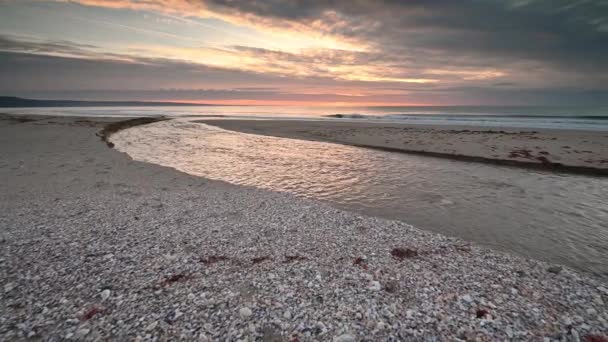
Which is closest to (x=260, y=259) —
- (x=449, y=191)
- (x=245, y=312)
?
(x=245, y=312)

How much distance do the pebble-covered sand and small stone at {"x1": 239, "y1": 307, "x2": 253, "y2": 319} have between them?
0.06 feet

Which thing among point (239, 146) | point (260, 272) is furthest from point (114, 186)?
point (239, 146)

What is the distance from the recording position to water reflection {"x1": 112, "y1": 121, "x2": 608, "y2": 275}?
8.48 meters

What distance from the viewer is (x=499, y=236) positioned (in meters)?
8.56

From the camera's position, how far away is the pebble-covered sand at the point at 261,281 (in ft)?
14.5

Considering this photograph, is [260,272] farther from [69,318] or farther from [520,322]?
[520,322]

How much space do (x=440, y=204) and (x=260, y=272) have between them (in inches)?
353

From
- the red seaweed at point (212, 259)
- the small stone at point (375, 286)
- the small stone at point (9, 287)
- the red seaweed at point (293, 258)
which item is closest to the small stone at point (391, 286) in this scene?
the small stone at point (375, 286)

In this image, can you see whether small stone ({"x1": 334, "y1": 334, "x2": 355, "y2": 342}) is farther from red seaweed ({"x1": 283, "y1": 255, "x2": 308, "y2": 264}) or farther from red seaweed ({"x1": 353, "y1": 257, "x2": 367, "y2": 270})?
red seaweed ({"x1": 283, "y1": 255, "x2": 308, "y2": 264})

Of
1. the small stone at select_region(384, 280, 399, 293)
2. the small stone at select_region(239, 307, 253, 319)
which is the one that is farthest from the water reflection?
the small stone at select_region(239, 307, 253, 319)

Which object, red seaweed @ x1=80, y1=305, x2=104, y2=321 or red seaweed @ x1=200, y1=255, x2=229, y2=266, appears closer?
red seaweed @ x1=80, y1=305, x2=104, y2=321

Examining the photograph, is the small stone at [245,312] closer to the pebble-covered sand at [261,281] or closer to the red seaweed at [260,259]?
the pebble-covered sand at [261,281]

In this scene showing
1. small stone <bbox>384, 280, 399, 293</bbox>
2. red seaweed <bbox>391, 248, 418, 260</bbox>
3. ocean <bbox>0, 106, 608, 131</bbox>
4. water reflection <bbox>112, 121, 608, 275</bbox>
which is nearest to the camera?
small stone <bbox>384, 280, 399, 293</bbox>

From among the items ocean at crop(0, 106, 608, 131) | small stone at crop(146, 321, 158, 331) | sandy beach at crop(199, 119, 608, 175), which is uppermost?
ocean at crop(0, 106, 608, 131)
